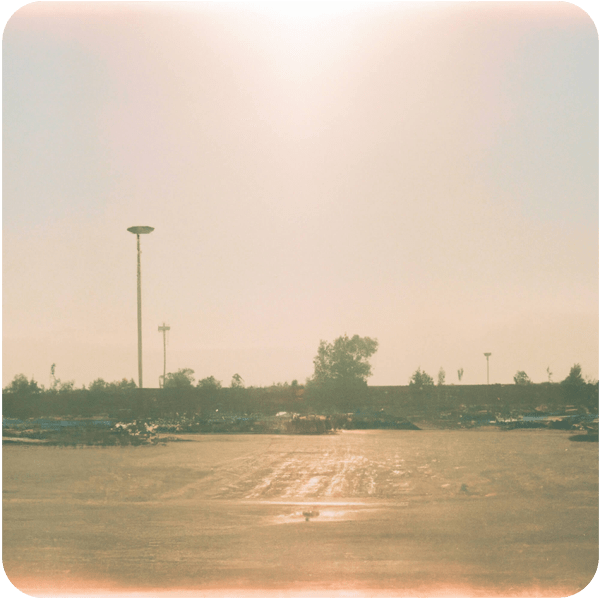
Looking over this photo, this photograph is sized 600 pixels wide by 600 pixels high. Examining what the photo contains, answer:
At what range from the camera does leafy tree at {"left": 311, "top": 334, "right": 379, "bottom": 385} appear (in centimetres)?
991

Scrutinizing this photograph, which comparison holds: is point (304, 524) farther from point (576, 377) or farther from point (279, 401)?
point (279, 401)

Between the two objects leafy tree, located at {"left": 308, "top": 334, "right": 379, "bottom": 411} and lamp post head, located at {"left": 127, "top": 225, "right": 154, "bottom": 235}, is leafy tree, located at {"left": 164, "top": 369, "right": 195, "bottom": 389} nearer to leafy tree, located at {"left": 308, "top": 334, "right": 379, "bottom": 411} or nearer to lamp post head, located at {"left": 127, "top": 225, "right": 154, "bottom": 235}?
leafy tree, located at {"left": 308, "top": 334, "right": 379, "bottom": 411}

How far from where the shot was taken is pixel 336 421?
28.0 metres

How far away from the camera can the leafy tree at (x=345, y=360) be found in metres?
9.91

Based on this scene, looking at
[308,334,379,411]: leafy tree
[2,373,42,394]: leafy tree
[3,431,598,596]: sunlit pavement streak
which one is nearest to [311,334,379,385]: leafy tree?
[308,334,379,411]: leafy tree

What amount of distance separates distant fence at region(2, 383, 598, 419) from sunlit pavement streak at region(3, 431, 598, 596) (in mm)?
1676

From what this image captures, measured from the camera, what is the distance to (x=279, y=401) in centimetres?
1627

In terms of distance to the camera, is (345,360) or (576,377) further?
(345,360)

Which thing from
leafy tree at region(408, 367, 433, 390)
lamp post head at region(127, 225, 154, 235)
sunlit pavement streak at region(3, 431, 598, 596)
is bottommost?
sunlit pavement streak at region(3, 431, 598, 596)

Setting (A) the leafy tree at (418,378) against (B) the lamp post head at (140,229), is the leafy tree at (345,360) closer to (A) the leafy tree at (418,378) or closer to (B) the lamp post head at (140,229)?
(A) the leafy tree at (418,378)

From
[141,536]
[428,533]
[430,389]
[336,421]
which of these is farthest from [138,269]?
[336,421]

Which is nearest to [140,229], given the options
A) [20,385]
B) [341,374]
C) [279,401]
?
[20,385]

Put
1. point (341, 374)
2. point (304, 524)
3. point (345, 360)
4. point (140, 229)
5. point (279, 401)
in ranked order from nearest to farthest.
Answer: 1. point (304, 524)
2. point (140, 229)
3. point (345, 360)
4. point (341, 374)
5. point (279, 401)

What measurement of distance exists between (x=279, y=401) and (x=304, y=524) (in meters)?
8.40
